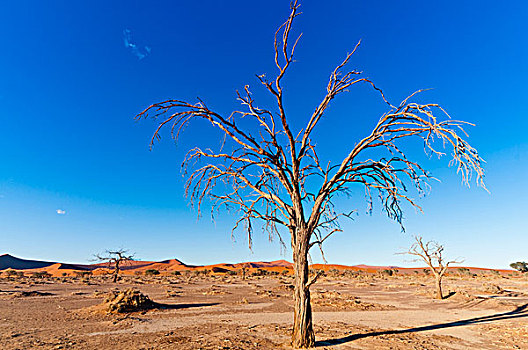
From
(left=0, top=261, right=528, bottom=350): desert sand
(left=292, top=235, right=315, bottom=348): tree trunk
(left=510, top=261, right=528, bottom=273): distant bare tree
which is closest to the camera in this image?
(left=292, top=235, right=315, bottom=348): tree trunk

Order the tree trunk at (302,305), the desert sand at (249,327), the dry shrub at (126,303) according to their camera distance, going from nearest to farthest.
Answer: the tree trunk at (302,305) → the desert sand at (249,327) → the dry shrub at (126,303)

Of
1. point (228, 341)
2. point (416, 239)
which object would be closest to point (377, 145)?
point (228, 341)

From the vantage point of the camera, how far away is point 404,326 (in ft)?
42.6

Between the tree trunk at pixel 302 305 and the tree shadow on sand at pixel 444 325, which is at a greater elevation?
the tree trunk at pixel 302 305

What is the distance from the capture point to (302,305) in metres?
8.45

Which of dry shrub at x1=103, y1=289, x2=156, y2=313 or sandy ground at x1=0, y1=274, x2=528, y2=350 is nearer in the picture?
sandy ground at x1=0, y1=274, x2=528, y2=350

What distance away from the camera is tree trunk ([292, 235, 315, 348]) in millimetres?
8359

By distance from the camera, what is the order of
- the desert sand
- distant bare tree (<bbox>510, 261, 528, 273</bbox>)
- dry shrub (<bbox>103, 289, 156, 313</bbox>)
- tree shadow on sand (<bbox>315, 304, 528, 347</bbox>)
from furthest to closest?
distant bare tree (<bbox>510, 261, 528, 273</bbox>)
dry shrub (<bbox>103, 289, 156, 313</bbox>)
the desert sand
tree shadow on sand (<bbox>315, 304, 528, 347</bbox>)

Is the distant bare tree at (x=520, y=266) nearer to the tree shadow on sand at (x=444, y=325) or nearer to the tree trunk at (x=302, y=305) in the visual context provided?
the tree shadow on sand at (x=444, y=325)

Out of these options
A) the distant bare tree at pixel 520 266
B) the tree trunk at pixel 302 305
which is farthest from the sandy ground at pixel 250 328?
the distant bare tree at pixel 520 266

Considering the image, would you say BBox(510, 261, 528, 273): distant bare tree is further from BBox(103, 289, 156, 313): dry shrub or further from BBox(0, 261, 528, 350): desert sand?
BBox(103, 289, 156, 313): dry shrub

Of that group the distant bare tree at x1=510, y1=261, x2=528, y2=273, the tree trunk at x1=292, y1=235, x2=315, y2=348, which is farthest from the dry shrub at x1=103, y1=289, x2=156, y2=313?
the distant bare tree at x1=510, y1=261, x2=528, y2=273

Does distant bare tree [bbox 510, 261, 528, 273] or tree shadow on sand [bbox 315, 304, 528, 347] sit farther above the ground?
distant bare tree [bbox 510, 261, 528, 273]

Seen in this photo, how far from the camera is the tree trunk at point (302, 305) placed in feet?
27.4
